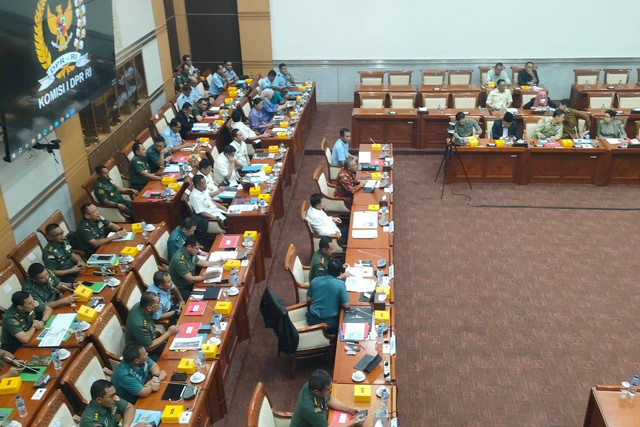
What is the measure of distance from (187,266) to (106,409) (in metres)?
2.34

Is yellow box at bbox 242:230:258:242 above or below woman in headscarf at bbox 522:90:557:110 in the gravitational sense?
below

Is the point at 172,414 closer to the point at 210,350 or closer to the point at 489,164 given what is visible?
the point at 210,350

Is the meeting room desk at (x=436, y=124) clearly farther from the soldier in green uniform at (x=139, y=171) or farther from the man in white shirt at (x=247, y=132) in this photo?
the soldier in green uniform at (x=139, y=171)

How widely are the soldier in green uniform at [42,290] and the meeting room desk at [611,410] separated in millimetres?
5607

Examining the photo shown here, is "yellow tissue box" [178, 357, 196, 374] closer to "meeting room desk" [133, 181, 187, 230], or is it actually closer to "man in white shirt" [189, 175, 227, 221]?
"man in white shirt" [189, 175, 227, 221]

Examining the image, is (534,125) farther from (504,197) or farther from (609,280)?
(609,280)

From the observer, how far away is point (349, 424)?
5098 mm

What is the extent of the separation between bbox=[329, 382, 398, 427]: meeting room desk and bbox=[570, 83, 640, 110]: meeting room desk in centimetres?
1022

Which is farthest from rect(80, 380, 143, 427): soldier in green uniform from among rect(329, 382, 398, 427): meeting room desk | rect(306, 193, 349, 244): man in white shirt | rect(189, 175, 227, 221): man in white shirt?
rect(189, 175, 227, 221): man in white shirt

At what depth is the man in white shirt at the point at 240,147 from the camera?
1020 cm

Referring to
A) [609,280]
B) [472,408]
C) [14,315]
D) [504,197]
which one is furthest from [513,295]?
[14,315]

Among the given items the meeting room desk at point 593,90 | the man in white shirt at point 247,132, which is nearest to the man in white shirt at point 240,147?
the man in white shirt at point 247,132

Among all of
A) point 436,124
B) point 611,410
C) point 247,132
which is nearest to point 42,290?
point 247,132

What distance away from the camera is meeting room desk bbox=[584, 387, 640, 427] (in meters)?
5.21
